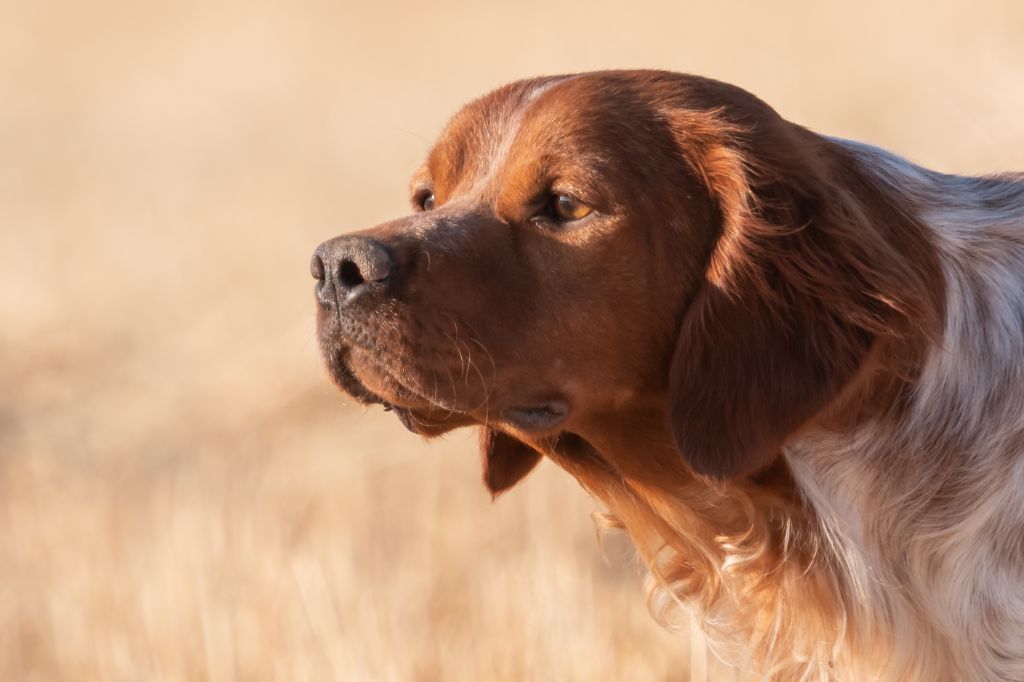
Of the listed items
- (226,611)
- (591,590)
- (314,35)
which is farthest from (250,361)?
(314,35)

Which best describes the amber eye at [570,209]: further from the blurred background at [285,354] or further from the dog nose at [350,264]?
the blurred background at [285,354]

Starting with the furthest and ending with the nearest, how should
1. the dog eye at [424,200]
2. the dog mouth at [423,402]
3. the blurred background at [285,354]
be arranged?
the blurred background at [285,354] → the dog eye at [424,200] → the dog mouth at [423,402]

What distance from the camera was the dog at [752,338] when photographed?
2988mm

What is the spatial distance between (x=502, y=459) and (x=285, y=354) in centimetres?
392

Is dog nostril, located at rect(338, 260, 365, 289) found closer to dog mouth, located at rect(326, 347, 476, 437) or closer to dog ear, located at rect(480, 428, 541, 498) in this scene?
dog mouth, located at rect(326, 347, 476, 437)

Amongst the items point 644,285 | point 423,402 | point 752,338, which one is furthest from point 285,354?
point 752,338

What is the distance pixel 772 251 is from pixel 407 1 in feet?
58.3

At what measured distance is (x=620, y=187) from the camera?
3.09 meters

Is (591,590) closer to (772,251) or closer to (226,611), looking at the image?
(226,611)

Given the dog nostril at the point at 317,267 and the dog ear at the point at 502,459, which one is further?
the dog ear at the point at 502,459

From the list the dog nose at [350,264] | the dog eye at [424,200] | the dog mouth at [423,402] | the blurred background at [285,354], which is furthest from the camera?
the blurred background at [285,354]

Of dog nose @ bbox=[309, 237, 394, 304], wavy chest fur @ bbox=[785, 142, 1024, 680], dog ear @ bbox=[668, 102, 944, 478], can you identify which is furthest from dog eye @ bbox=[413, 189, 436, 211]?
wavy chest fur @ bbox=[785, 142, 1024, 680]

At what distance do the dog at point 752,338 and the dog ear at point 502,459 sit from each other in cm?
41

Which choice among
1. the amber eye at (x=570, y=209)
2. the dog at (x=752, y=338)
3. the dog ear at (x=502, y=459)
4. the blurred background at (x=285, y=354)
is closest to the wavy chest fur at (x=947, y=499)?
the dog at (x=752, y=338)
